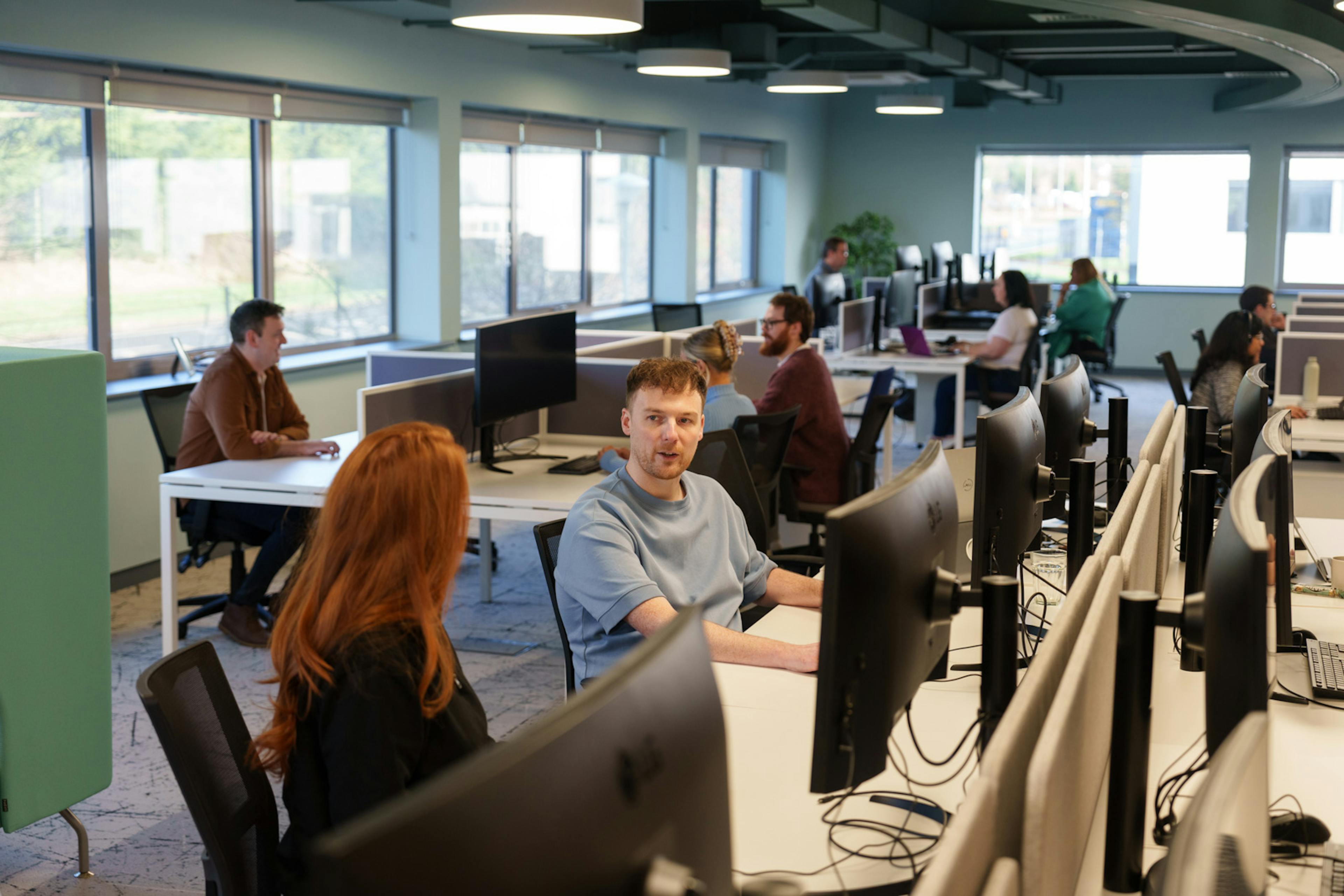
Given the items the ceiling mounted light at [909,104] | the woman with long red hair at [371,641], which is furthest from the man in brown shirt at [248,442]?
the ceiling mounted light at [909,104]

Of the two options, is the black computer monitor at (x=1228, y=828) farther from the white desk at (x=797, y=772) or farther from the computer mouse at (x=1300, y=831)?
the computer mouse at (x=1300, y=831)

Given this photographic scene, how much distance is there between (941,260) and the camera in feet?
37.1

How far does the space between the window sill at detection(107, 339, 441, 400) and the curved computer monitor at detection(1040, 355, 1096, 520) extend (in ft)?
10.7

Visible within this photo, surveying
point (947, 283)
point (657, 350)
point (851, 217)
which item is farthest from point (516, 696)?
point (851, 217)

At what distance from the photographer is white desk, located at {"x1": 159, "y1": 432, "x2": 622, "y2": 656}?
12.5 feet

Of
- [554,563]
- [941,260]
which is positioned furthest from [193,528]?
[941,260]

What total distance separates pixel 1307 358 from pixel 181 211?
16.7ft

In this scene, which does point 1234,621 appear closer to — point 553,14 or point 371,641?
point 371,641

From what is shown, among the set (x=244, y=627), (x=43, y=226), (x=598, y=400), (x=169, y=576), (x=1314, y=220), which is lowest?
(x=244, y=627)

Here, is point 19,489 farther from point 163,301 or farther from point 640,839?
point 163,301

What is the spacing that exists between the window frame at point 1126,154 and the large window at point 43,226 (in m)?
9.23

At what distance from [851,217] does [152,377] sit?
28.4 ft

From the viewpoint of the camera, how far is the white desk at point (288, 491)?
149 inches

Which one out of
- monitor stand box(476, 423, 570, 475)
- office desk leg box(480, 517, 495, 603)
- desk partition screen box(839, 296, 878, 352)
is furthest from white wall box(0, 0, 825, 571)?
desk partition screen box(839, 296, 878, 352)
